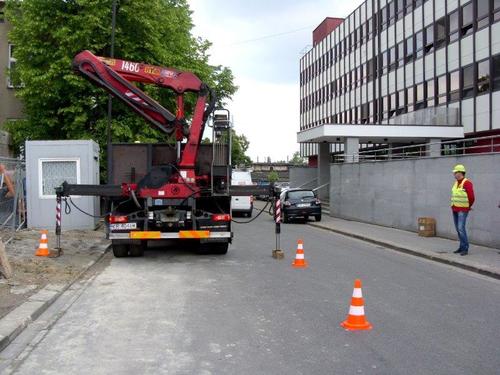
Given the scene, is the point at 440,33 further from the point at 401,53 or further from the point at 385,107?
the point at 385,107

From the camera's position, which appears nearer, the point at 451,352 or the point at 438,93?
the point at 451,352

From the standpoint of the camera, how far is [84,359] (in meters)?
5.29

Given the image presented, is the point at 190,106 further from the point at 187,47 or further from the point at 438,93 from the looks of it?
the point at 438,93

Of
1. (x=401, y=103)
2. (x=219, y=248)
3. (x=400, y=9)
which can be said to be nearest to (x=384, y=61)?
(x=400, y=9)

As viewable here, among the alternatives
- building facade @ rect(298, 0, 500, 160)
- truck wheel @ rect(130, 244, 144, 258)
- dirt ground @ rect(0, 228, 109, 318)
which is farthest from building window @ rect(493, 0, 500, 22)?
truck wheel @ rect(130, 244, 144, 258)

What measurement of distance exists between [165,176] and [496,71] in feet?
68.2

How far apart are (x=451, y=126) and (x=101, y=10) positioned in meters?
18.3

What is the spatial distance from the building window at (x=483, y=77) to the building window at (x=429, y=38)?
5.58 m

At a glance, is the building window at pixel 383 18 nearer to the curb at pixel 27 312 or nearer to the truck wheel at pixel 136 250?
the truck wheel at pixel 136 250

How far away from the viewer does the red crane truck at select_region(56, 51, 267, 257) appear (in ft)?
39.9

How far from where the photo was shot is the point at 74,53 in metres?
22.1

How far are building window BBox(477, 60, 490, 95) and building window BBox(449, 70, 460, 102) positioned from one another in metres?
1.98

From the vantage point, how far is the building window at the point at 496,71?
2697 cm

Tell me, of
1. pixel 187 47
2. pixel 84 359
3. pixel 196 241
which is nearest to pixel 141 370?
pixel 84 359
